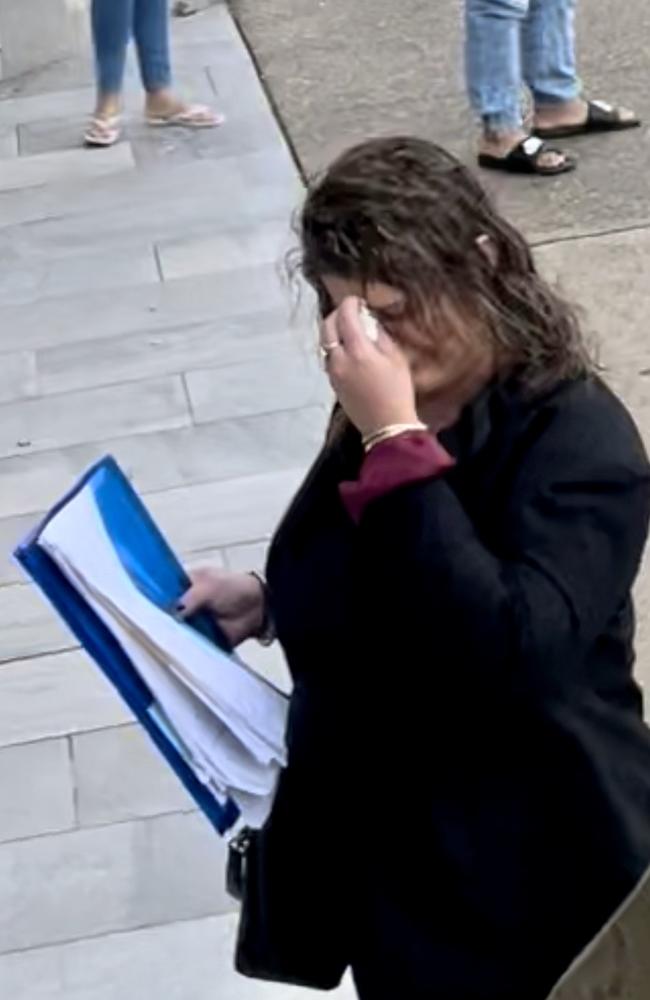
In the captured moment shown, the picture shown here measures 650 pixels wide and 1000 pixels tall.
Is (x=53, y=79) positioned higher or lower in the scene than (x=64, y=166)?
lower

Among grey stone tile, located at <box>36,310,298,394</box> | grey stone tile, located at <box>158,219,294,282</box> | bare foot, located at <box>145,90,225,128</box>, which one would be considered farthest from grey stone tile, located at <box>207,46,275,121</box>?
grey stone tile, located at <box>36,310,298,394</box>

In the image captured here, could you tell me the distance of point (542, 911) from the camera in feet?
6.70

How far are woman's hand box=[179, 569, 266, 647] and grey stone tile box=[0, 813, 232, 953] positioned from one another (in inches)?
52.5

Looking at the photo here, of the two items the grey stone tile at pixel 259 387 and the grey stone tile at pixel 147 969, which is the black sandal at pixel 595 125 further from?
the grey stone tile at pixel 147 969

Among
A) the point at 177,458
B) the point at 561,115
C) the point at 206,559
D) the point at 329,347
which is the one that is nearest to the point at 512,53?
the point at 561,115

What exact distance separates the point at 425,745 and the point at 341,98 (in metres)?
5.78

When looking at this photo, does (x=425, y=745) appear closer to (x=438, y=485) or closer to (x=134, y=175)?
(x=438, y=485)

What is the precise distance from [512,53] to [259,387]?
1731 mm

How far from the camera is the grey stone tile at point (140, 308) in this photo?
5.84m

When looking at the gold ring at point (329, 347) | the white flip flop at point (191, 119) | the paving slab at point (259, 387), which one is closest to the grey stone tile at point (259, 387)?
the paving slab at point (259, 387)

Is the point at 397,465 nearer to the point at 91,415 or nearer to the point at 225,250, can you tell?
the point at 91,415

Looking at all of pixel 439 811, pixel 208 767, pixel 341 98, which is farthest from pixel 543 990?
pixel 341 98

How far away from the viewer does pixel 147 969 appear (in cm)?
344

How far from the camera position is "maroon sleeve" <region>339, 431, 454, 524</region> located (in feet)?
6.19
